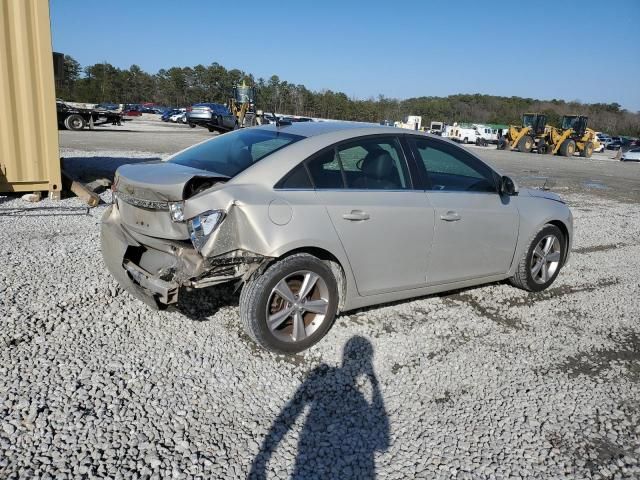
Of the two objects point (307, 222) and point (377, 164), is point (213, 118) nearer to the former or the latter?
point (377, 164)

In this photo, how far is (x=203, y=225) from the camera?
3277mm

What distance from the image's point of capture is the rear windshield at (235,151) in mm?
3725

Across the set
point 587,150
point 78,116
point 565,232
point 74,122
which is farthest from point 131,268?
point 587,150

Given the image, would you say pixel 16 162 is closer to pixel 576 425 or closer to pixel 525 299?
pixel 525 299

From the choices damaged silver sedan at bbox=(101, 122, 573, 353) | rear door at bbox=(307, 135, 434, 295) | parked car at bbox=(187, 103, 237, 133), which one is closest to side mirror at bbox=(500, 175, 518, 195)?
damaged silver sedan at bbox=(101, 122, 573, 353)

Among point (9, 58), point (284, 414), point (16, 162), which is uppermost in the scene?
point (9, 58)

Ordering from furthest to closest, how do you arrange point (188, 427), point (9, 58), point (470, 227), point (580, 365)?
point (9, 58) → point (470, 227) → point (580, 365) → point (188, 427)

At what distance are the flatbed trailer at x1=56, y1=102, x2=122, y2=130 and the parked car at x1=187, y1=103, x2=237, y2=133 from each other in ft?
21.9

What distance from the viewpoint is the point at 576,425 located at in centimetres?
300

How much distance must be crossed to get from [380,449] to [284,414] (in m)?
0.60

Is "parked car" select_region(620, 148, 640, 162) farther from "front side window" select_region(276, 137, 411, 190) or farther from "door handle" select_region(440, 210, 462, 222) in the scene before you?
"front side window" select_region(276, 137, 411, 190)

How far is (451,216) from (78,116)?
24980mm

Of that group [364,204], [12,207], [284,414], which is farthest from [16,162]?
[284,414]

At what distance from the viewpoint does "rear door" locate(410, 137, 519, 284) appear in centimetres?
424
